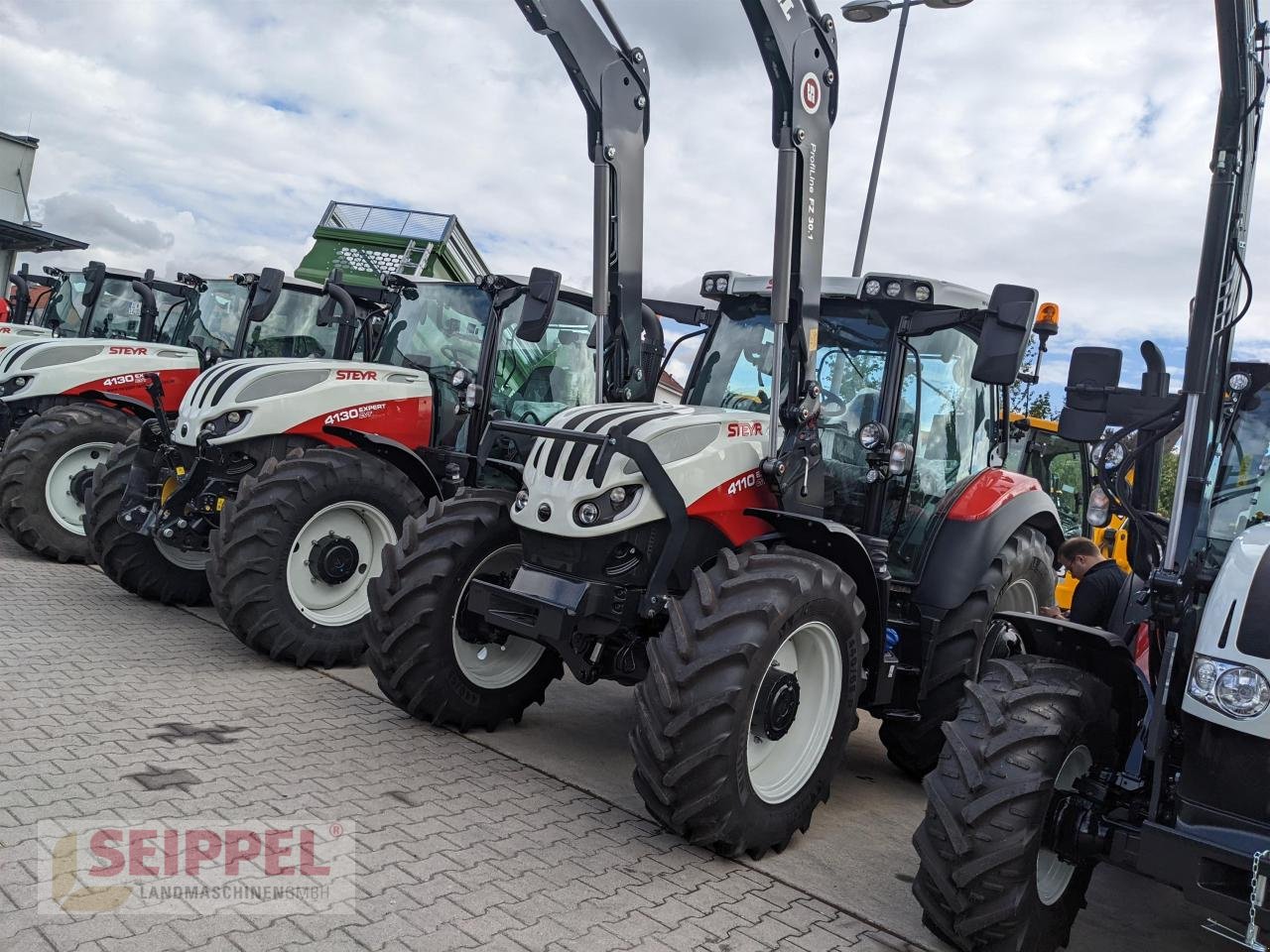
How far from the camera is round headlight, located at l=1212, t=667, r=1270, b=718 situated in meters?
3.10

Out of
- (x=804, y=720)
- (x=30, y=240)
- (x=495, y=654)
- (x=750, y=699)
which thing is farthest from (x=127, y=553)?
(x=30, y=240)

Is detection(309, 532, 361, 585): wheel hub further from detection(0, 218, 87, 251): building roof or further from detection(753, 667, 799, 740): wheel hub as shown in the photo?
detection(0, 218, 87, 251): building roof

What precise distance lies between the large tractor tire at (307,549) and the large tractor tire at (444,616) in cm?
99

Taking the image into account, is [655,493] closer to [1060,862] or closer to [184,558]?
[1060,862]

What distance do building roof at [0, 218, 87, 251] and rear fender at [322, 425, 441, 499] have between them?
22.2 m

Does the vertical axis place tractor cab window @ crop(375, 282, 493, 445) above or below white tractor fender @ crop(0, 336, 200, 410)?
above

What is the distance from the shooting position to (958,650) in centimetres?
546

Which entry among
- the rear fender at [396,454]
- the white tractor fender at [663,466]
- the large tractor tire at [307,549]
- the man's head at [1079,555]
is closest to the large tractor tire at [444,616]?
the white tractor fender at [663,466]

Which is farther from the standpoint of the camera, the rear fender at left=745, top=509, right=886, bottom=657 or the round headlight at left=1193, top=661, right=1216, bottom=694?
the rear fender at left=745, top=509, right=886, bottom=657

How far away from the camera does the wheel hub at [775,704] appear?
4.44m

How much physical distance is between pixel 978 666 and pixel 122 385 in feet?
25.9

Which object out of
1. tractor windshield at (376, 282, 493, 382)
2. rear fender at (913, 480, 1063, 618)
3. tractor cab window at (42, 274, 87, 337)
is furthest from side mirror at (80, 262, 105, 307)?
rear fender at (913, 480, 1063, 618)

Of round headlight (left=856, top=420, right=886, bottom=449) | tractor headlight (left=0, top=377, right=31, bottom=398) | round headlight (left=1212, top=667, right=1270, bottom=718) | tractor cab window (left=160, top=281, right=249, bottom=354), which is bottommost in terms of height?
tractor headlight (left=0, top=377, right=31, bottom=398)

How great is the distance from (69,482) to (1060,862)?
8361 mm
